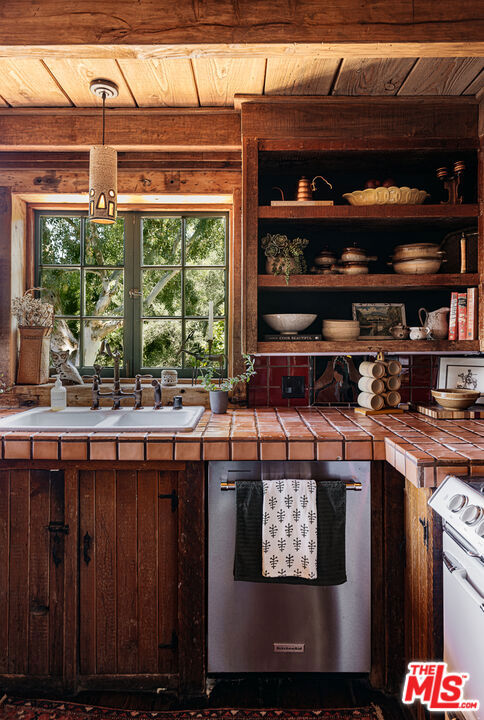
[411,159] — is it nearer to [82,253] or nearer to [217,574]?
[82,253]

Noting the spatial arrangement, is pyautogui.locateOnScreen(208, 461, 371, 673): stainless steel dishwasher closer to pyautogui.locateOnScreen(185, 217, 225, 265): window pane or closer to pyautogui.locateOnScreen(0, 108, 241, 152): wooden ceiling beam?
pyautogui.locateOnScreen(185, 217, 225, 265): window pane

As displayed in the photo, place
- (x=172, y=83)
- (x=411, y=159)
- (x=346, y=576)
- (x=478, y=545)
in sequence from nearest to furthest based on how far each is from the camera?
1. (x=478, y=545)
2. (x=346, y=576)
3. (x=172, y=83)
4. (x=411, y=159)

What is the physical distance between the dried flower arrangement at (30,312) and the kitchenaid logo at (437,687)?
89.8 inches

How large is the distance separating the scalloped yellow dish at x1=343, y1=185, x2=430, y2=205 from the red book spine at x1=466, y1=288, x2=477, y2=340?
528mm

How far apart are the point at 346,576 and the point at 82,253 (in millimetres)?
2161

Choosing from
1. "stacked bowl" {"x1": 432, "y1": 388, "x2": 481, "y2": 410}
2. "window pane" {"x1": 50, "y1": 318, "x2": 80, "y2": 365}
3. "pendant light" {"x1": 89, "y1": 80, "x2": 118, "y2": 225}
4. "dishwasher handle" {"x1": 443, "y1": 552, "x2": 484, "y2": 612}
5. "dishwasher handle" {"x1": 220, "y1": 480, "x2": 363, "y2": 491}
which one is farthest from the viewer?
"window pane" {"x1": 50, "y1": 318, "x2": 80, "y2": 365}

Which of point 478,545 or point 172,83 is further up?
point 172,83

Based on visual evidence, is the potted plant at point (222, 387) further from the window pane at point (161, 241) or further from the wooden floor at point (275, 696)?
the wooden floor at point (275, 696)

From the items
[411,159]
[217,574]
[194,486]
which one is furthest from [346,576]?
[411,159]

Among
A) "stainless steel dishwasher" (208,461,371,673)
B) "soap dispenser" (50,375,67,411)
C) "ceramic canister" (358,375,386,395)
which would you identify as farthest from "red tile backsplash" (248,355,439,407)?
"soap dispenser" (50,375,67,411)

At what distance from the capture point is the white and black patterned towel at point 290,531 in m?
1.74

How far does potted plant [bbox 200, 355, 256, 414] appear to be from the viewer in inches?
91.7

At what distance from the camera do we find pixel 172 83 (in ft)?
6.97

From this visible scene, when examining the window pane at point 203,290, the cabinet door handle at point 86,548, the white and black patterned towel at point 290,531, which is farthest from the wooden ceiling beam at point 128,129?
the cabinet door handle at point 86,548
